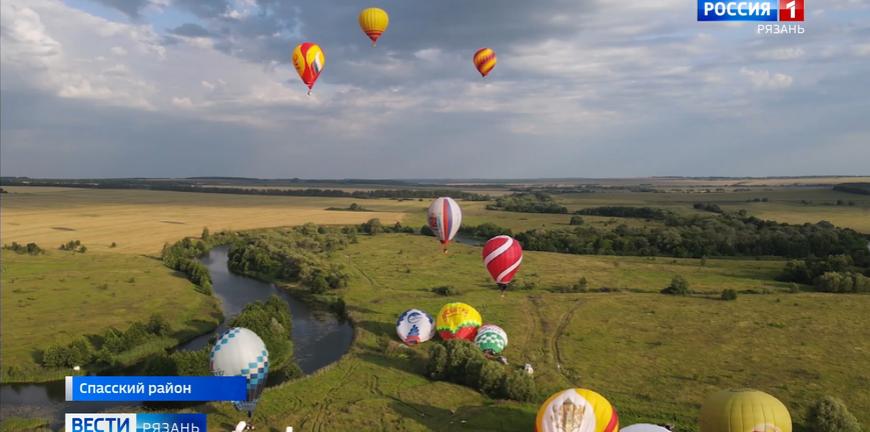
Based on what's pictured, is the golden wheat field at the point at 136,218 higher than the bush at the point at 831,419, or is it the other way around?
the golden wheat field at the point at 136,218

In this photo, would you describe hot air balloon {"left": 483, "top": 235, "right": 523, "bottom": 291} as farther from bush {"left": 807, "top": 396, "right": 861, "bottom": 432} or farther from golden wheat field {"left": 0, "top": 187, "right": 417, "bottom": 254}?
golden wheat field {"left": 0, "top": 187, "right": 417, "bottom": 254}

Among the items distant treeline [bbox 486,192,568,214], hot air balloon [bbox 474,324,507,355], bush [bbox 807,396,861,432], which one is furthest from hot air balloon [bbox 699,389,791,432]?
distant treeline [bbox 486,192,568,214]

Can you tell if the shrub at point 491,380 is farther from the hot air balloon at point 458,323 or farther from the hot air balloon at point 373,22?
the hot air balloon at point 373,22

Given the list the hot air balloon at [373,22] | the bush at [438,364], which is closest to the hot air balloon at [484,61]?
the hot air balloon at [373,22]

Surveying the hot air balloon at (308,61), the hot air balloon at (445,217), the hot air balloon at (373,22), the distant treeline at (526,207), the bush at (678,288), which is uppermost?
the hot air balloon at (373,22)

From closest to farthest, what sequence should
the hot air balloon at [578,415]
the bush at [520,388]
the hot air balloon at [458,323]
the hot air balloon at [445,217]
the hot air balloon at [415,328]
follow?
the hot air balloon at [578,415] → the bush at [520,388] → the hot air balloon at [458,323] → the hot air balloon at [415,328] → the hot air balloon at [445,217]

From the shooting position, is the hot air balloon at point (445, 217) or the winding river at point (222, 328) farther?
the hot air balloon at point (445, 217)

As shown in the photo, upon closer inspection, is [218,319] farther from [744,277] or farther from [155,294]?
[744,277]
